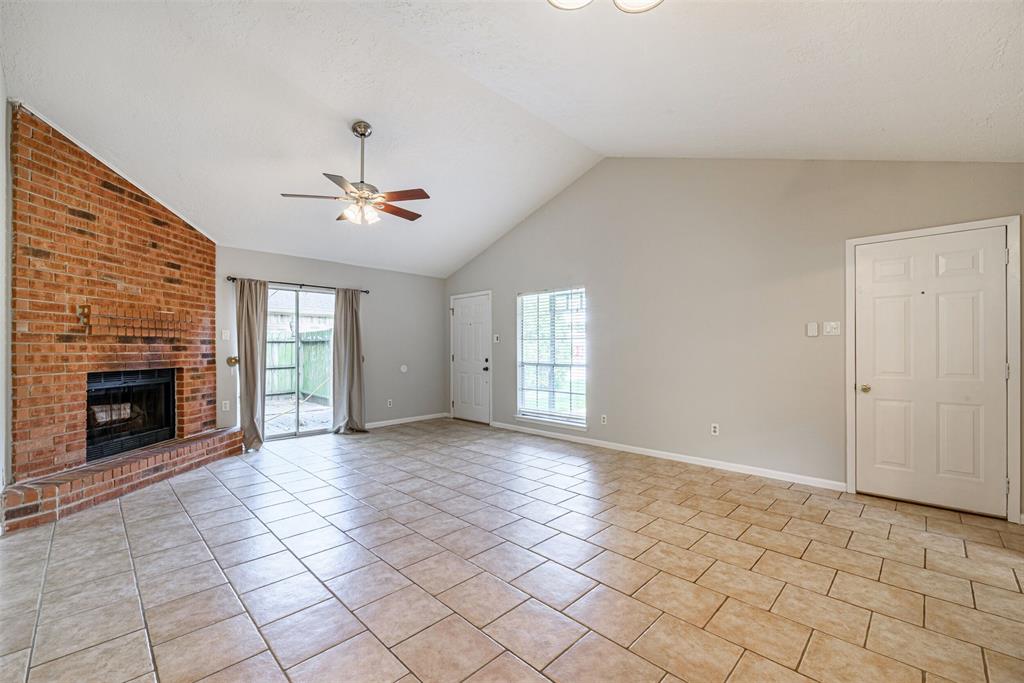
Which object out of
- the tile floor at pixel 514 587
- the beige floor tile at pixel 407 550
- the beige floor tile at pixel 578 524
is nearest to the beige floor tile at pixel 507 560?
the tile floor at pixel 514 587

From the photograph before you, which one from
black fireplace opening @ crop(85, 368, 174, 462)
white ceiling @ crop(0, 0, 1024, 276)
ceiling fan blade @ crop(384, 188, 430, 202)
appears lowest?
black fireplace opening @ crop(85, 368, 174, 462)

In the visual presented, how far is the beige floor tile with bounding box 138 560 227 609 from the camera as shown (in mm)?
2199

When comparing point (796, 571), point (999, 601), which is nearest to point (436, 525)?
point (796, 571)

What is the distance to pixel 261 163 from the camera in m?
4.05

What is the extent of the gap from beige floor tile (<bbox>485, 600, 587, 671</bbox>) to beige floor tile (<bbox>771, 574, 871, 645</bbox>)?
103 centimetres

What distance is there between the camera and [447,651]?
1.79 meters

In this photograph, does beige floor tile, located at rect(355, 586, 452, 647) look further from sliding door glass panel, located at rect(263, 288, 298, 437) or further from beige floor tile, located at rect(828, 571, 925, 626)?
sliding door glass panel, located at rect(263, 288, 298, 437)

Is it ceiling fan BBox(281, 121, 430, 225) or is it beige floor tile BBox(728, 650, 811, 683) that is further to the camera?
ceiling fan BBox(281, 121, 430, 225)

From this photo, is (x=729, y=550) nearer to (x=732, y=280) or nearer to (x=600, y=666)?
(x=600, y=666)

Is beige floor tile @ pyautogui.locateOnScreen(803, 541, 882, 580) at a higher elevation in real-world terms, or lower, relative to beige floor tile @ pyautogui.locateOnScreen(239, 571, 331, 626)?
lower

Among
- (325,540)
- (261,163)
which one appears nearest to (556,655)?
(325,540)

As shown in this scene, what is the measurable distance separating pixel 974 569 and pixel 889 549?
361 mm

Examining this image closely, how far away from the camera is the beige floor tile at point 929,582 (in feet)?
7.10

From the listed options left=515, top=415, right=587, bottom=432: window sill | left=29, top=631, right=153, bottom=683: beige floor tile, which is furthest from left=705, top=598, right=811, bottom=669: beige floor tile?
left=515, top=415, right=587, bottom=432: window sill
